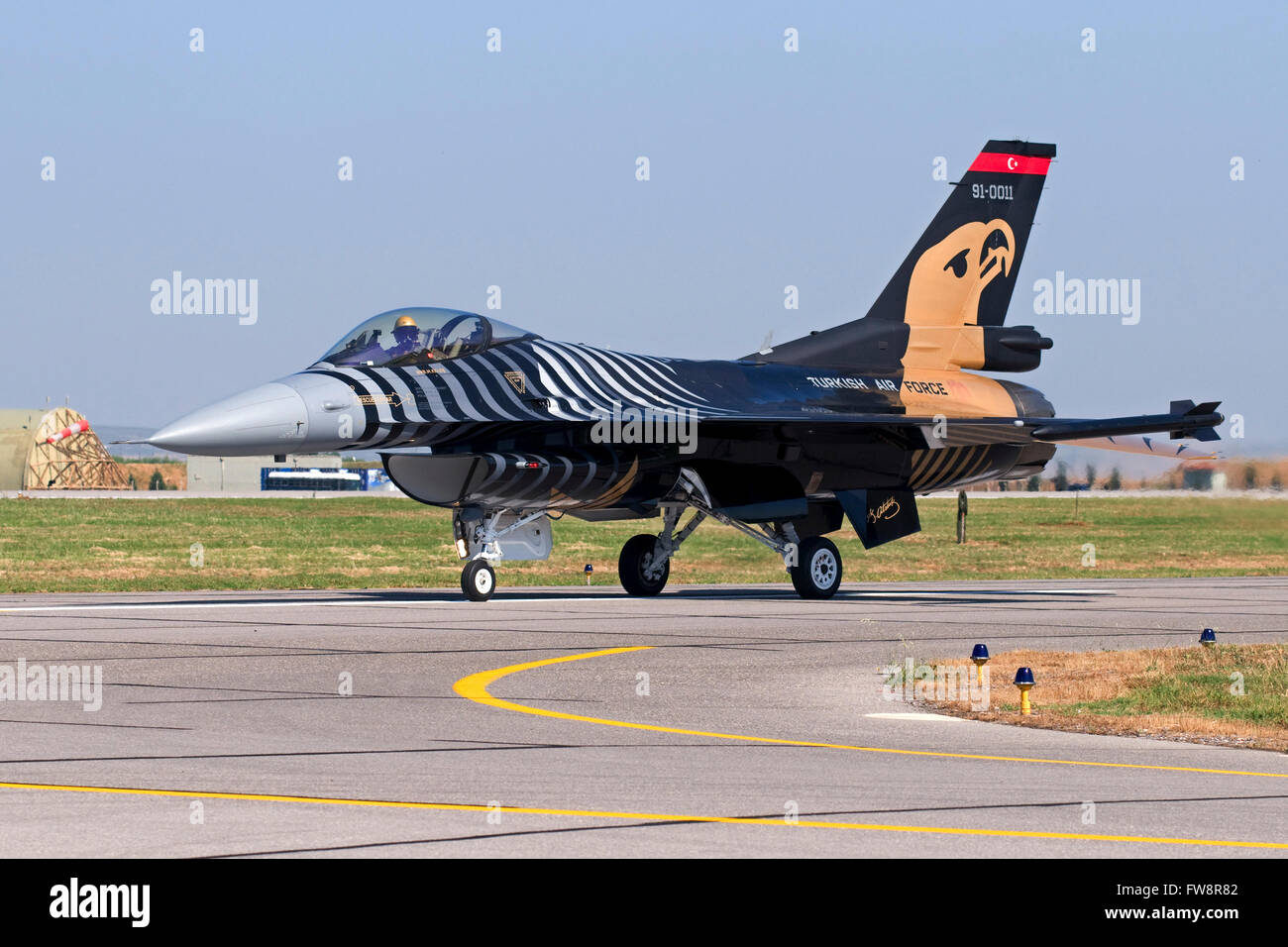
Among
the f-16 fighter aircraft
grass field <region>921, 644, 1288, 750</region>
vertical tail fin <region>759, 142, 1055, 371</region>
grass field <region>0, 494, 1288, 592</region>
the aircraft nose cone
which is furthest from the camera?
grass field <region>0, 494, 1288, 592</region>

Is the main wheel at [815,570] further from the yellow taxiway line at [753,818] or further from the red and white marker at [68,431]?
the red and white marker at [68,431]

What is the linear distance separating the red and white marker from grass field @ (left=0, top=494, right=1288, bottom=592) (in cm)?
5048

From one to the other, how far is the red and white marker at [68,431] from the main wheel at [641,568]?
286ft

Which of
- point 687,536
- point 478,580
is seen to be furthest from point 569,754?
point 687,536

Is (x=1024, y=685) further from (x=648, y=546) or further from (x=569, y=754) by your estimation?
(x=648, y=546)

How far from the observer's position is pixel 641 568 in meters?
27.9

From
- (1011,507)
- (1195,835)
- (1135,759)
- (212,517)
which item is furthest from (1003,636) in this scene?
(1011,507)

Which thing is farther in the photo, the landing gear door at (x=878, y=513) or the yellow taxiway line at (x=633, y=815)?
the landing gear door at (x=878, y=513)

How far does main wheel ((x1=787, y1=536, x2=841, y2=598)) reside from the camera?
27.2m

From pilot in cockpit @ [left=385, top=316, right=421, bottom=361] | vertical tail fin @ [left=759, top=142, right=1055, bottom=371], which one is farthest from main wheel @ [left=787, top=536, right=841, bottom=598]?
pilot in cockpit @ [left=385, top=316, right=421, bottom=361]

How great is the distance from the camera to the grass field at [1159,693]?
40.9 feet

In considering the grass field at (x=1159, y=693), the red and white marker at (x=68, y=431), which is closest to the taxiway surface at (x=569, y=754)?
the grass field at (x=1159, y=693)

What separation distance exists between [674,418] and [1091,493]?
72622mm

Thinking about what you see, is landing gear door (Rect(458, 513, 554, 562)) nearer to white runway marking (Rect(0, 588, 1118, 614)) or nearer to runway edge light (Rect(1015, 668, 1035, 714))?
white runway marking (Rect(0, 588, 1118, 614))
